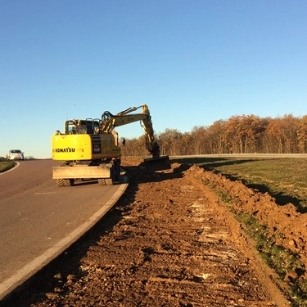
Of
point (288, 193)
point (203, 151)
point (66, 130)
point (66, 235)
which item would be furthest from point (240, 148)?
point (66, 235)

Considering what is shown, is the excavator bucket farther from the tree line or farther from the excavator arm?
the tree line

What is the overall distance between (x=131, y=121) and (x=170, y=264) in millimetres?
18614

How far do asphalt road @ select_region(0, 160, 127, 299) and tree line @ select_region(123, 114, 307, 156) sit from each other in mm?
54935

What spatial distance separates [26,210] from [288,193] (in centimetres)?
775

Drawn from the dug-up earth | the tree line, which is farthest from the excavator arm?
the tree line

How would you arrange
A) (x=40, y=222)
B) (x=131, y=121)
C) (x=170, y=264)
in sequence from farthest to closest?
(x=131, y=121) → (x=40, y=222) → (x=170, y=264)

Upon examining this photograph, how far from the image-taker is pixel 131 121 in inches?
968

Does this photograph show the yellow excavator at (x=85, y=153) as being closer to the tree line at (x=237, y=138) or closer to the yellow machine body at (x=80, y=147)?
the yellow machine body at (x=80, y=147)

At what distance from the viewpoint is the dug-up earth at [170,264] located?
5.04 m

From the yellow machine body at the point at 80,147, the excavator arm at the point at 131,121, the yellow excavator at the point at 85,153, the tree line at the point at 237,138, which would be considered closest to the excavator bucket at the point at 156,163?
the excavator arm at the point at 131,121

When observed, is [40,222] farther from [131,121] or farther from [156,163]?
[156,163]

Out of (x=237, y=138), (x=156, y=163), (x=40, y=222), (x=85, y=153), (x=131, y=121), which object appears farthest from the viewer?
(x=237, y=138)

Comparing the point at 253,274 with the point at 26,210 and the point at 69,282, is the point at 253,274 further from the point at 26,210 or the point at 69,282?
the point at 26,210

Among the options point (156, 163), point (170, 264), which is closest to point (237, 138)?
point (156, 163)
